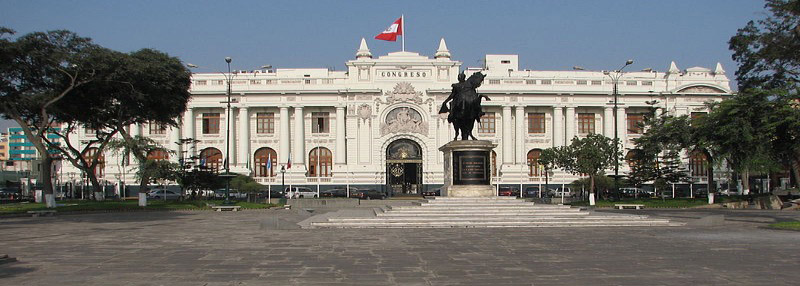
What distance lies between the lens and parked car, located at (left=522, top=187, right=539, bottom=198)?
65.6 metres

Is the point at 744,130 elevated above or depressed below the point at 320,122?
below

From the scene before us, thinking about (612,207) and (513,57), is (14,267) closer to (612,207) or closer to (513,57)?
(612,207)

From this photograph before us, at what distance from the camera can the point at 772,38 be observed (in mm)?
44219

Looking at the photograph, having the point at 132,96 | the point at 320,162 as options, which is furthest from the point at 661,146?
the point at 320,162

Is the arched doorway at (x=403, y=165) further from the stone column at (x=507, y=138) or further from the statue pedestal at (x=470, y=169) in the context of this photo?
the statue pedestal at (x=470, y=169)

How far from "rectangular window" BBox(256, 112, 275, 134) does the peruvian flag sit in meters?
16.8

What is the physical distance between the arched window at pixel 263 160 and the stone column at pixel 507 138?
24105 mm

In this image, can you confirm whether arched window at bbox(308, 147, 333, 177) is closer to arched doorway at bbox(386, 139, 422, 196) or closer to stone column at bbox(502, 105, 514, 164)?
arched doorway at bbox(386, 139, 422, 196)

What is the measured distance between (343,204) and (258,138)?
30.6 metres

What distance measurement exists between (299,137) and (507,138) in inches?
857

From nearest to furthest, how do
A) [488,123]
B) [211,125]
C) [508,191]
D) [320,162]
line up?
[508,191], [320,162], [211,125], [488,123]

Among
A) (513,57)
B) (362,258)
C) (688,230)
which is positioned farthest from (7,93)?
(513,57)

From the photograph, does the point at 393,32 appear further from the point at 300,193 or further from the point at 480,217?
the point at 480,217

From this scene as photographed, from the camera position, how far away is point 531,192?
67375 millimetres
